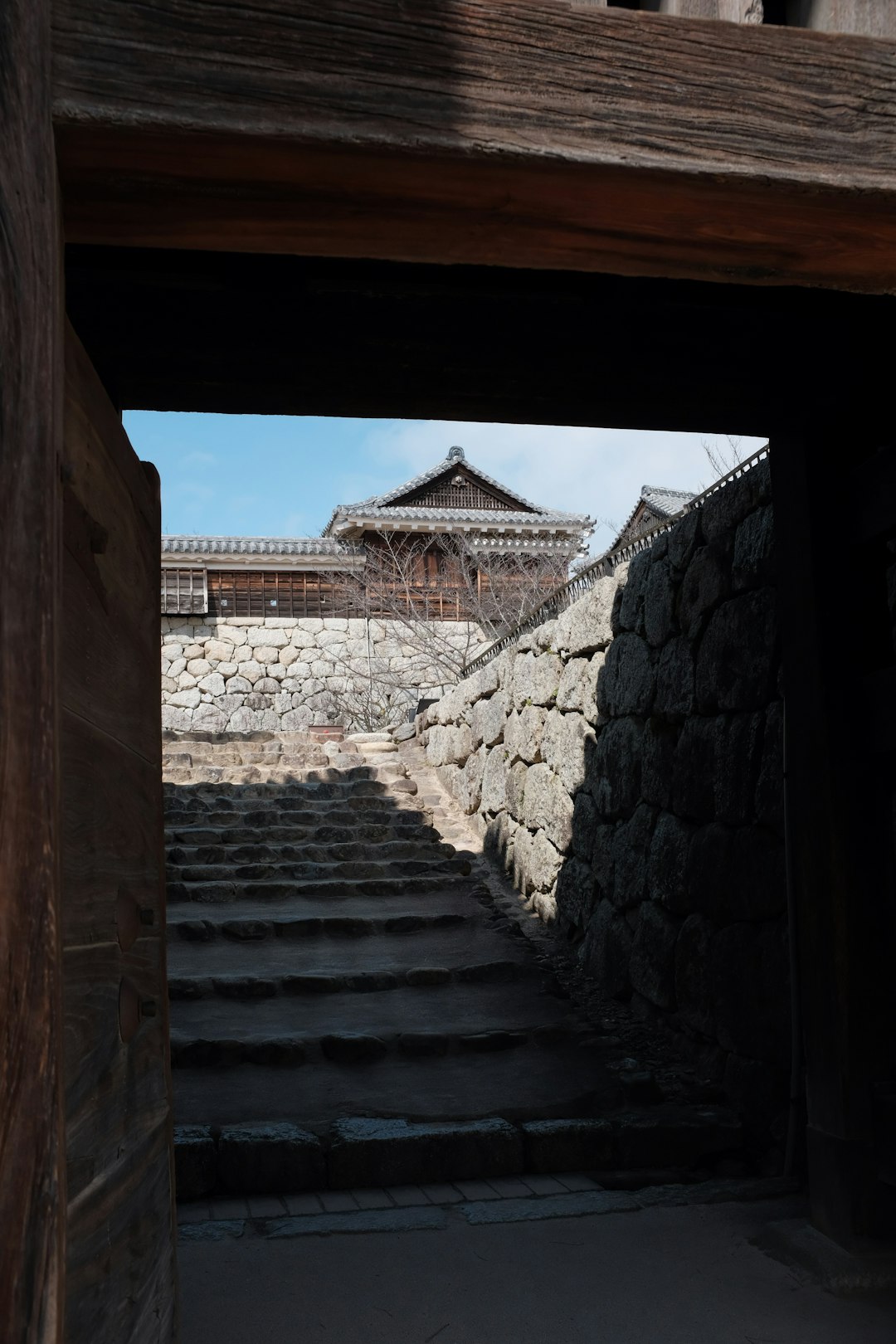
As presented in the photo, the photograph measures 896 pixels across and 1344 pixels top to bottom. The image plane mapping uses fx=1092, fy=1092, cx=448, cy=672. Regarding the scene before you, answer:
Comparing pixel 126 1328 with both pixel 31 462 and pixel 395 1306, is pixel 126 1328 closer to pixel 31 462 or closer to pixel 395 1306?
pixel 395 1306

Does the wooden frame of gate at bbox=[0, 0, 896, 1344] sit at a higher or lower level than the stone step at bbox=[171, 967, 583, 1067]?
higher

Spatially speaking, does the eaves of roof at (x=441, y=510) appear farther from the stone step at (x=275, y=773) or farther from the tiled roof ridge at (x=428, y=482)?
the stone step at (x=275, y=773)

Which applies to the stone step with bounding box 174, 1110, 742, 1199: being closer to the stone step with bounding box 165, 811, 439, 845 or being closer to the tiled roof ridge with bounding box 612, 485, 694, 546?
the stone step with bounding box 165, 811, 439, 845

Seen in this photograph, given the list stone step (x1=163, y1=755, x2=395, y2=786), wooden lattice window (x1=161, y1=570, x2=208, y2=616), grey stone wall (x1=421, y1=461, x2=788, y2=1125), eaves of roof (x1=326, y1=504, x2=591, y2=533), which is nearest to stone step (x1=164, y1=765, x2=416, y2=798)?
stone step (x1=163, y1=755, x2=395, y2=786)

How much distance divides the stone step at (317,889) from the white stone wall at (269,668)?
442 inches

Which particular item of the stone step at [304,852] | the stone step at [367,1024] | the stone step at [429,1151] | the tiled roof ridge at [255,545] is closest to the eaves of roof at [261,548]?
the tiled roof ridge at [255,545]

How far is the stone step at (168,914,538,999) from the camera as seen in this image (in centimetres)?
561

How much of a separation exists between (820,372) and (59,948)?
2.48 m

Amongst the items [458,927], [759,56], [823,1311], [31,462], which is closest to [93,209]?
[31,462]

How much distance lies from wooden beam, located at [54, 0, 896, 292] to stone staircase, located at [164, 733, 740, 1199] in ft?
10.2

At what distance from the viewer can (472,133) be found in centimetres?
141

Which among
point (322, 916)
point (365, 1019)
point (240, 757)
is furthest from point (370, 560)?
point (365, 1019)

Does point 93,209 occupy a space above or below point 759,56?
below

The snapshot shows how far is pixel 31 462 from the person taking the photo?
4.06 ft
